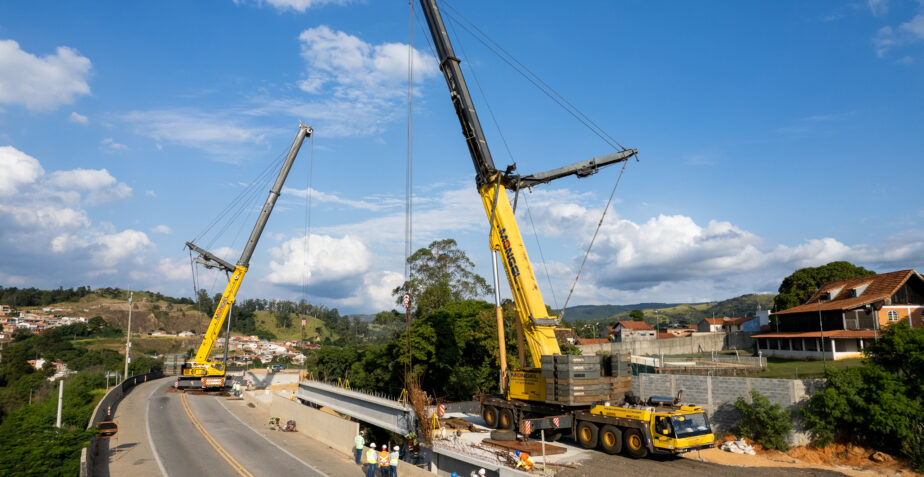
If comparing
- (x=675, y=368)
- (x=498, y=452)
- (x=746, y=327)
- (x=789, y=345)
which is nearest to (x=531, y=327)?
(x=498, y=452)

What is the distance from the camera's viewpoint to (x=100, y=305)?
192500 mm

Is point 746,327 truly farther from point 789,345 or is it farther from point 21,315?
point 21,315

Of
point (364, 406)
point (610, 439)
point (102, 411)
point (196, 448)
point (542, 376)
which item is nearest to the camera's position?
point (610, 439)

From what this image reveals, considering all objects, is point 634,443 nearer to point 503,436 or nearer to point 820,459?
point 503,436

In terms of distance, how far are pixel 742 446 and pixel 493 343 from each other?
72.6 ft

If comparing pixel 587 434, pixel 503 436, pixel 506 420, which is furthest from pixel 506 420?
pixel 587 434

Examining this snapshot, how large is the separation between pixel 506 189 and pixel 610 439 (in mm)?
10971

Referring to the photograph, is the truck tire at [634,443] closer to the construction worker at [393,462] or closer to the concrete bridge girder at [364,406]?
the construction worker at [393,462]

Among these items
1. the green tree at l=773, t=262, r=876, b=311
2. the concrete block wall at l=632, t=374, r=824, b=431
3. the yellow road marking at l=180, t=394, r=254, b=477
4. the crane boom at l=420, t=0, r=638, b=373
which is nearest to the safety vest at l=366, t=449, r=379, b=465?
the yellow road marking at l=180, t=394, r=254, b=477

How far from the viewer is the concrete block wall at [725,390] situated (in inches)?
795

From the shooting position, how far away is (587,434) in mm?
19891

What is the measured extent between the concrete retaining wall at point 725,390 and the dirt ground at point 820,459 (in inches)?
66.0

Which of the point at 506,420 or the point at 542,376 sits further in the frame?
the point at 506,420

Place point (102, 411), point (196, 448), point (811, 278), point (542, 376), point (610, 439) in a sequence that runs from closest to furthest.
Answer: point (610, 439)
point (542, 376)
point (196, 448)
point (102, 411)
point (811, 278)
